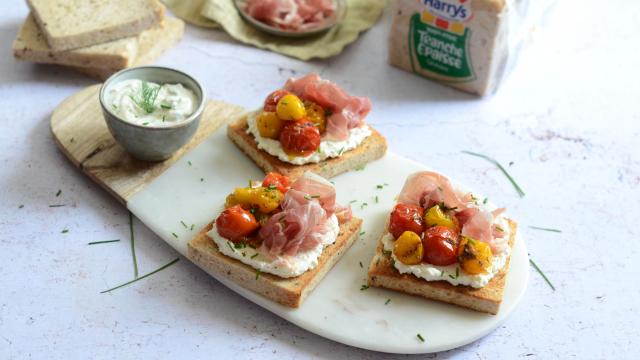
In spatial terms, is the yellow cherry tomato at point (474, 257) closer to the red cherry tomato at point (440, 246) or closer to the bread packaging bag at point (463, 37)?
the red cherry tomato at point (440, 246)

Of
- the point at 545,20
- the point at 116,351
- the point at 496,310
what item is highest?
the point at 545,20

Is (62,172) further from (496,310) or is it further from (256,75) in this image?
(496,310)

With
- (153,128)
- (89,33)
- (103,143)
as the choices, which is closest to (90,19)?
(89,33)

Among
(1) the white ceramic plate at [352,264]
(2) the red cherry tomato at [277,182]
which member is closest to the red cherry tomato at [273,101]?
(1) the white ceramic plate at [352,264]

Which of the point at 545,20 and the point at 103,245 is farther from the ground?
the point at 545,20

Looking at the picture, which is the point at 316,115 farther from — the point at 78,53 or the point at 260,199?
the point at 78,53

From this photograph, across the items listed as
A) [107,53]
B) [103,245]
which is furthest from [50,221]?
[107,53]
